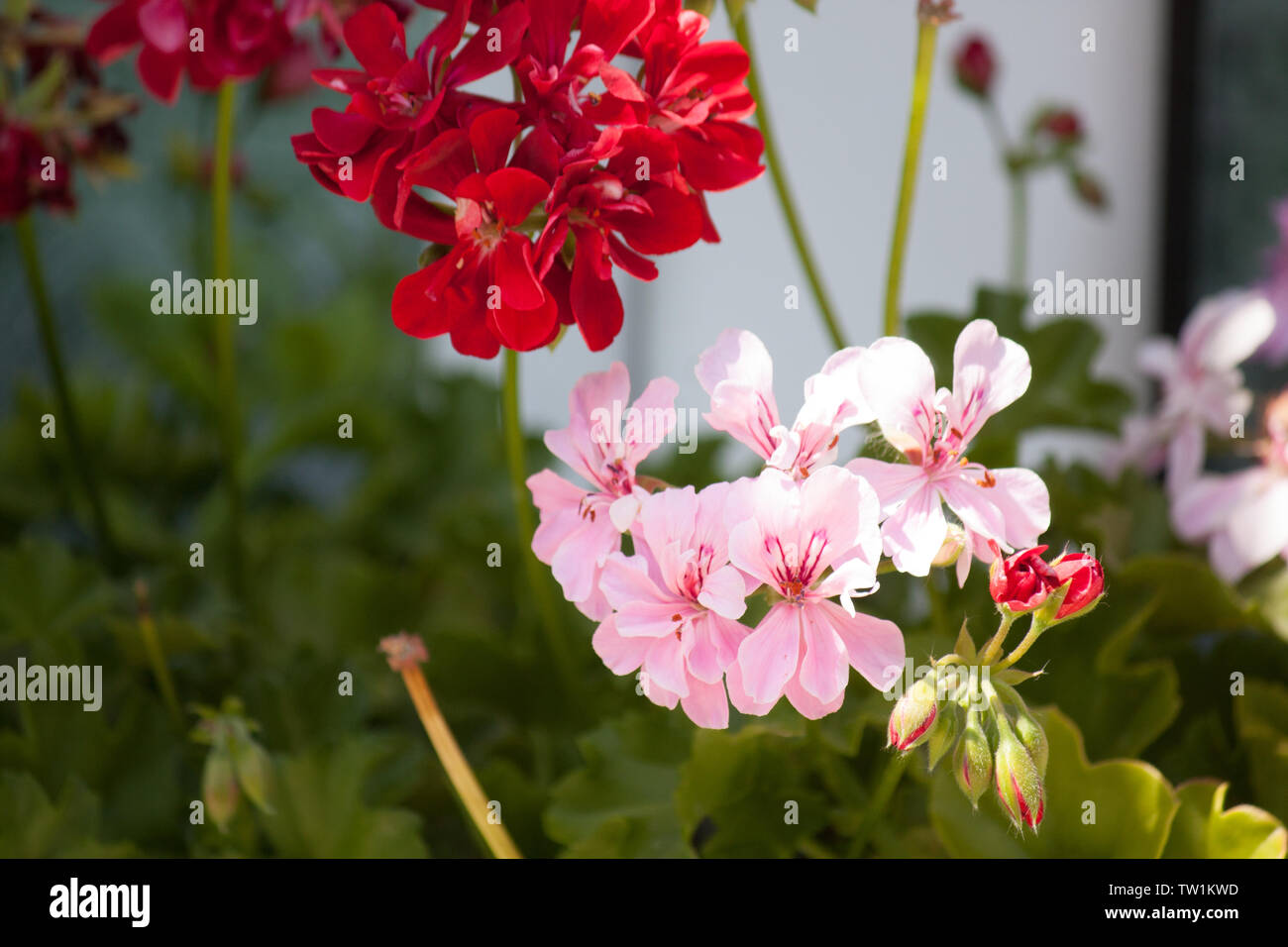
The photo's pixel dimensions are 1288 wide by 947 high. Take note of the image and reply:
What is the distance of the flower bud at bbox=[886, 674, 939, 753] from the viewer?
25cm

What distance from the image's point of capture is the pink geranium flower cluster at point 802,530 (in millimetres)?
253

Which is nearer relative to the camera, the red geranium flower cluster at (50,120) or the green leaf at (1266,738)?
the green leaf at (1266,738)

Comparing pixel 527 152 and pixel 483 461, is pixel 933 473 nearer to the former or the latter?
pixel 527 152

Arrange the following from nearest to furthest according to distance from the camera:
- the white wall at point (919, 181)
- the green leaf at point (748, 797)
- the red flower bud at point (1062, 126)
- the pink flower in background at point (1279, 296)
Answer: the green leaf at point (748, 797) < the pink flower in background at point (1279, 296) < the red flower bud at point (1062, 126) < the white wall at point (919, 181)

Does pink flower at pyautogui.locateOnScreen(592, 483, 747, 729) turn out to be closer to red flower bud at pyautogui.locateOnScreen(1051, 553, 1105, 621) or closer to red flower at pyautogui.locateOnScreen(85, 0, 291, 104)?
red flower bud at pyautogui.locateOnScreen(1051, 553, 1105, 621)

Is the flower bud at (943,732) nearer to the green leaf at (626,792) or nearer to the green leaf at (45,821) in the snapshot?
the green leaf at (626,792)

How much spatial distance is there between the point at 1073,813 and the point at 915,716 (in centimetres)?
14

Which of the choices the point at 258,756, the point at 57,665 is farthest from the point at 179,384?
the point at 258,756

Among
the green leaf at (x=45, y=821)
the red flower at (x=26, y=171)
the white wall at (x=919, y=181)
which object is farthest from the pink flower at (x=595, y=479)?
the white wall at (x=919, y=181)

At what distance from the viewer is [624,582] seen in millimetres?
267

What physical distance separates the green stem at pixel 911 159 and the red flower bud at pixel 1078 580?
158 millimetres

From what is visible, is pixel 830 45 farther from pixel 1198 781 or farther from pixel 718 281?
pixel 1198 781

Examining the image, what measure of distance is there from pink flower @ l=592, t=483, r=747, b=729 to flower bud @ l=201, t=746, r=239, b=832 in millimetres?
168
